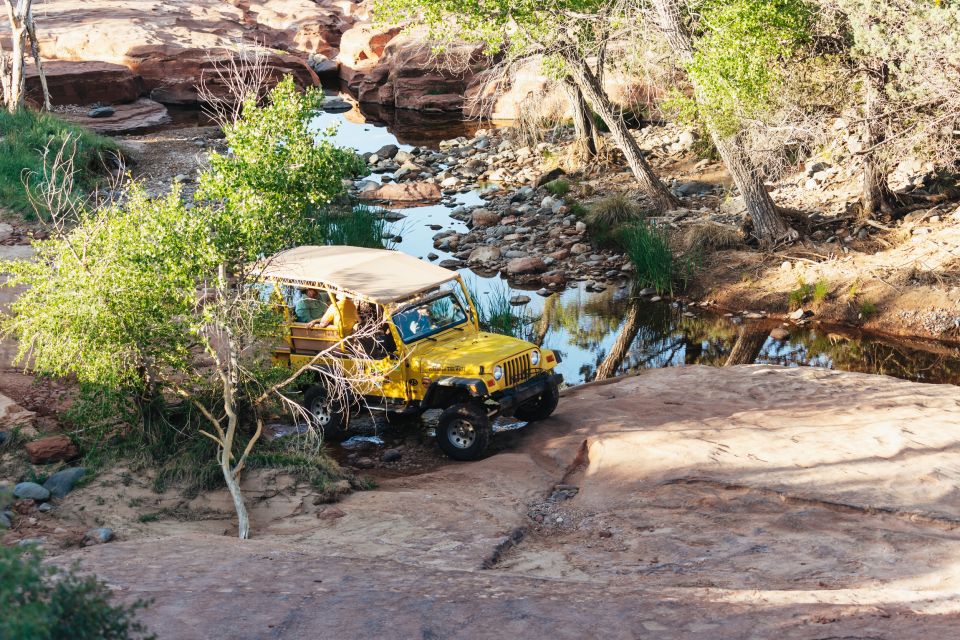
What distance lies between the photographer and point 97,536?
313 inches

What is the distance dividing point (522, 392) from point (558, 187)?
42.9ft

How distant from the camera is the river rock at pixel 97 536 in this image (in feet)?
26.0

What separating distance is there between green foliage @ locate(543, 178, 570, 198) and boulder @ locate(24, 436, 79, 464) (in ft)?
49.1

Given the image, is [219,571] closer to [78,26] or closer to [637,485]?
[637,485]

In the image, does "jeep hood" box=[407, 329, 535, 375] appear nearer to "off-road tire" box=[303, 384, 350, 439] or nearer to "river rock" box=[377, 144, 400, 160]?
"off-road tire" box=[303, 384, 350, 439]

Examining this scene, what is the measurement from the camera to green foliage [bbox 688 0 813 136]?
14609 millimetres

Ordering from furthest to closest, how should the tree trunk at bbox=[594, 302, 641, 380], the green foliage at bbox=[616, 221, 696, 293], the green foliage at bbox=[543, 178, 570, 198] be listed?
1. the green foliage at bbox=[543, 178, 570, 198]
2. the green foliage at bbox=[616, 221, 696, 293]
3. the tree trunk at bbox=[594, 302, 641, 380]

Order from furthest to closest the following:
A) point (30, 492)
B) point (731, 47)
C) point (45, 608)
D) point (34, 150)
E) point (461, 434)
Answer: point (34, 150)
point (731, 47)
point (461, 434)
point (30, 492)
point (45, 608)

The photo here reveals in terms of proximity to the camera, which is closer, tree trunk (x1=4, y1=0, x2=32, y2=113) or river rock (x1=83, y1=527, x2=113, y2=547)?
river rock (x1=83, y1=527, x2=113, y2=547)

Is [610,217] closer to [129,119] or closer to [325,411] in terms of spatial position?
[325,411]

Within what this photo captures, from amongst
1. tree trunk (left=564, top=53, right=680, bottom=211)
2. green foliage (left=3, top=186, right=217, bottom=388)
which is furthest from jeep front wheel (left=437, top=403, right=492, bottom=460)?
tree trunk (left=564, top=53, right=680, bottom=211)

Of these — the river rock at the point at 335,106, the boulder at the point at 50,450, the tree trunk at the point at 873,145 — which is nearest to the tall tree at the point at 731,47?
the tree trunk at the point at 873,145

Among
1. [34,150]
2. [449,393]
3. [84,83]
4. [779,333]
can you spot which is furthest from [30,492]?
[84,83]

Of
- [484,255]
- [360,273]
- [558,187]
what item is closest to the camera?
[360,273]
